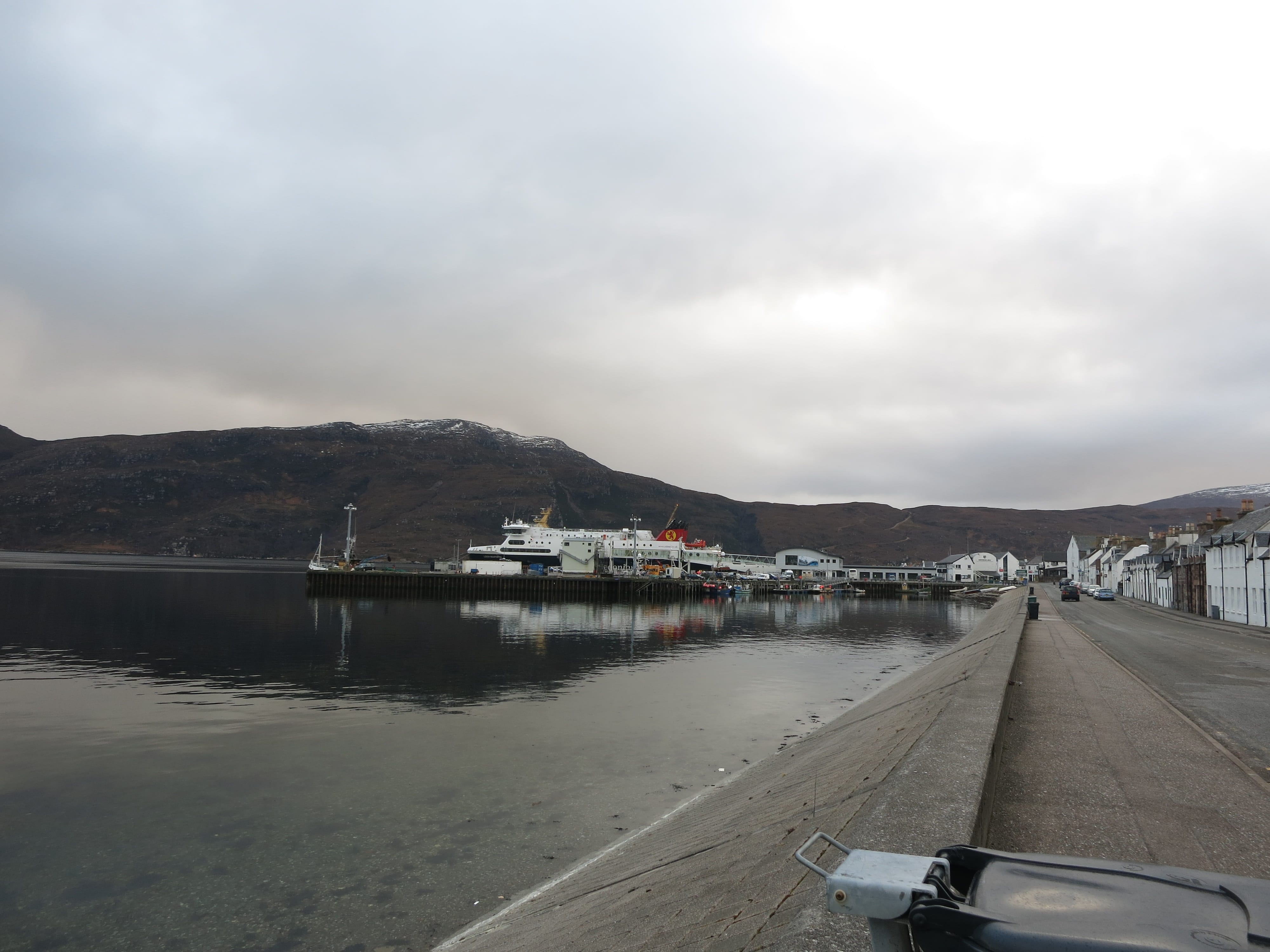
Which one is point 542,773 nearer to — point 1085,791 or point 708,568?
point 1085,791

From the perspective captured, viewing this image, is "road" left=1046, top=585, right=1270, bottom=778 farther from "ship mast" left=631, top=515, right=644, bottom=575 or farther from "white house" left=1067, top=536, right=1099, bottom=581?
"white house" left=1067, top=536, right=1099, bottom=581

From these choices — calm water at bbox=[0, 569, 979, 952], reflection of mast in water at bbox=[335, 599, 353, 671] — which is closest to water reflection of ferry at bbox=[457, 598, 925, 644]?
calm water at bbox=[0, 569, 979, 952]

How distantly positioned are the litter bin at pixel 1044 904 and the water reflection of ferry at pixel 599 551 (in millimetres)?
95540

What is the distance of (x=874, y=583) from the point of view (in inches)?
4584

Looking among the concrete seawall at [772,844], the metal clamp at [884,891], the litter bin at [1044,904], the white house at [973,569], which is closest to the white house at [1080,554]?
the white house at [973,569]

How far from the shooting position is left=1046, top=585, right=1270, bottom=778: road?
10367 millimetres

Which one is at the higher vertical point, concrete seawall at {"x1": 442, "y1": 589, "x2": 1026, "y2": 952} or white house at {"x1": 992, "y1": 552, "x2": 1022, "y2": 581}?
concrete seawall at {"x1": 442, "y1": 589, "x2": 1026, "y2": 952}

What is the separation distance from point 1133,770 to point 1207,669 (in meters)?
13.7

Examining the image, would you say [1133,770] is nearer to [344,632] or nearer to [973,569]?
[344,632]

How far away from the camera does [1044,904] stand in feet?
7.93

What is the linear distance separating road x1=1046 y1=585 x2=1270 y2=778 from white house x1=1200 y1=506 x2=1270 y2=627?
2281 millimetres

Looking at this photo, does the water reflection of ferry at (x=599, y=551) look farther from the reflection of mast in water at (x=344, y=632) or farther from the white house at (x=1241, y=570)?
the white house at (x=1241, y=570)

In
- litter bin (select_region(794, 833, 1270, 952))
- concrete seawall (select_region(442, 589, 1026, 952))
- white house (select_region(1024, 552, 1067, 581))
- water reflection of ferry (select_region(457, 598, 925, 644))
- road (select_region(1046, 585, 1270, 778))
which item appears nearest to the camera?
litter bin (select_region(794, 833, 1270, 952))

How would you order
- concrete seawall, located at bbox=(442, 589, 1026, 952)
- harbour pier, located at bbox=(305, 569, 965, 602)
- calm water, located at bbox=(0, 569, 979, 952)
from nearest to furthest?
concrete seawall, located at bbox=(442, 589, 1026, 952) → calm water, located at bbox=(0, 569, 979, 952) → harbour pier, located at bbox=(305, 569, 965, 602)
